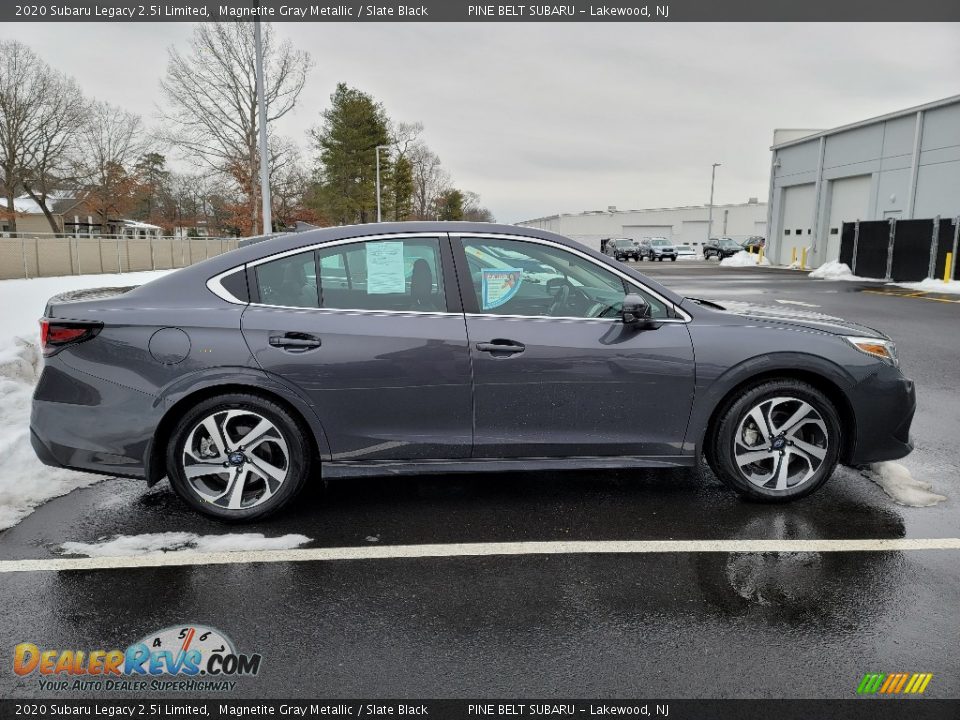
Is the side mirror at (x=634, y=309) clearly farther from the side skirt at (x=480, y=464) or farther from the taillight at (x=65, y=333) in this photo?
the taillight at (x=65, y=333)

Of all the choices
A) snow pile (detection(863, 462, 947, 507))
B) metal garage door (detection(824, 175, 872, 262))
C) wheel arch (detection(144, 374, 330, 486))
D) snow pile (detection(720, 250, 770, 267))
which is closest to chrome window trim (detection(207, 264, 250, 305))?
wheel arch (detection(144, 374, 330, 486))

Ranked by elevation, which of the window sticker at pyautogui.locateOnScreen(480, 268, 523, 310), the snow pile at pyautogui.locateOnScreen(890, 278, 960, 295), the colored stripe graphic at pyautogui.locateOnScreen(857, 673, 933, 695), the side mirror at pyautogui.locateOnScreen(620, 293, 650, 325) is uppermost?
the window sticker at pyautogui.locateOnScreen(480, 268, 523, 310)

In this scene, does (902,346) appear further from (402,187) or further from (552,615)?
(402,187)

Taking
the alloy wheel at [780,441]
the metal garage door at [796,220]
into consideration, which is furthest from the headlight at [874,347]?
the metal garage door at [796,220]

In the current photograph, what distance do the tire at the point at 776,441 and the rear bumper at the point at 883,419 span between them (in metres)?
0.12

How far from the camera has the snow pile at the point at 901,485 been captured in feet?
13.9

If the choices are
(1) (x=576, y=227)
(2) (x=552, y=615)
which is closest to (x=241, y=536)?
(2) (x=552, y=615)

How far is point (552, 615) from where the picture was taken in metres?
2.95

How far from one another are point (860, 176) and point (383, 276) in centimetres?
3744

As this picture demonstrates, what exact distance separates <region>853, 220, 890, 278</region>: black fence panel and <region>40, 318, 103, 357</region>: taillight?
29908mm

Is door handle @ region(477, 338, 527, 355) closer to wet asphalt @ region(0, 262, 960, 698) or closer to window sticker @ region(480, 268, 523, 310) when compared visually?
window sticker @ region(480, 268, 523, 310)

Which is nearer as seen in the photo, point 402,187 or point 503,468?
point 503,468

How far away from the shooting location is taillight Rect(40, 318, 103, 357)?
3.73 meters
